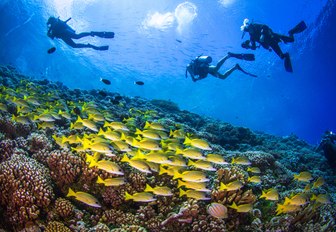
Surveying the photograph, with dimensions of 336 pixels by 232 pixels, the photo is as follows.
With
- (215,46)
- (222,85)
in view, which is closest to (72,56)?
(215,46)

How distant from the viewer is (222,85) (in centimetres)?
8844

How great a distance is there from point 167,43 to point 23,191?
199ft

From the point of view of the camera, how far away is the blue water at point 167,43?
4444 cm

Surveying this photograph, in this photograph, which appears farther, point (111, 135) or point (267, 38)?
point (267, 38)

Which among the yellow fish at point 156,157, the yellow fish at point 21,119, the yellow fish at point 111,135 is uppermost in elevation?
the yellow fish at point 21,119

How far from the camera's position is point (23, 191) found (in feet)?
15.4

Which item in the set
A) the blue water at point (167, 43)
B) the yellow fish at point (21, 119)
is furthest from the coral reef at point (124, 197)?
the blue water at point (167, 43)

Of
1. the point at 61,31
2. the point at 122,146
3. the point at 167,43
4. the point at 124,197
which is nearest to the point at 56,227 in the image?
the point at 124,197

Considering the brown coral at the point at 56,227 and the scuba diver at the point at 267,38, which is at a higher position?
the scuba diver at the point at 267,38

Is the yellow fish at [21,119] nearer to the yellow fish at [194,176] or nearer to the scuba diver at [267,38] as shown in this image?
the yellow fish at [194,176]

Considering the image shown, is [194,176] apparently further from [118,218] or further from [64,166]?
[64,166]

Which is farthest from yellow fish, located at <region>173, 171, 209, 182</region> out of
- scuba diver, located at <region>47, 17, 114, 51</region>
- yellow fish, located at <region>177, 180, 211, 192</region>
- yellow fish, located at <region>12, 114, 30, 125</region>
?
scuba diver, located at <region>47, 17, 114, 51</region>

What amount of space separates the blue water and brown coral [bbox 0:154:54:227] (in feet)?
93.2

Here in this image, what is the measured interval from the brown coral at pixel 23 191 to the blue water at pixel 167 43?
93.2ft
